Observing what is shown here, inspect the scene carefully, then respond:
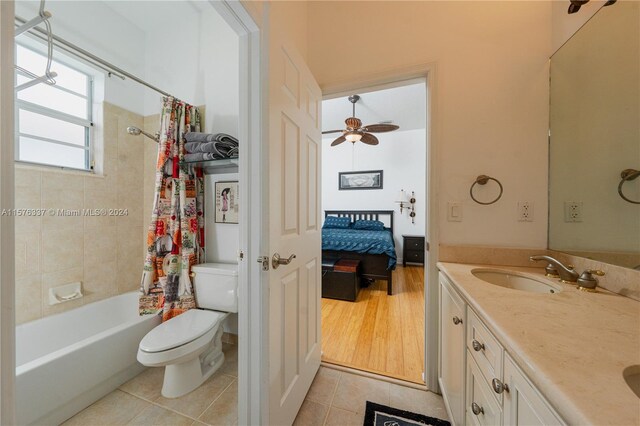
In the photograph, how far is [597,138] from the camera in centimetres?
107

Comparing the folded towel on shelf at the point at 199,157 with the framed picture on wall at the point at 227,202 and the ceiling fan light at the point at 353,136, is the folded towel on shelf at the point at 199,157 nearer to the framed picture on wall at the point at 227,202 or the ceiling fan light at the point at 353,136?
the framed picture on wall at the point at 227,202

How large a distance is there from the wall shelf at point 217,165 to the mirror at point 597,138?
6.64 ft

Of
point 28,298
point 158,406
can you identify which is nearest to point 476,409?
point 158,406

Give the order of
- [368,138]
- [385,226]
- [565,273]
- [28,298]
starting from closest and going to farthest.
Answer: [565,273]
[28,298]
[368,138]
[385,226]

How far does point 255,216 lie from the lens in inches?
38.4

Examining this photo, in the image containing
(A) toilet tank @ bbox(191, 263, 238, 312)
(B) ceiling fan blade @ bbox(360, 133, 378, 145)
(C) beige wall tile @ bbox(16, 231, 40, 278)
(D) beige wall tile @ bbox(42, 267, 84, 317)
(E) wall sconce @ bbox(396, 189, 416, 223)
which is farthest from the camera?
(E) wall sconce @ bbox(396, 189, 416, 223)

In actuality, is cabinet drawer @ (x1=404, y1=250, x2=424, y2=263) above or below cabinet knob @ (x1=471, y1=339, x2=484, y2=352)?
below

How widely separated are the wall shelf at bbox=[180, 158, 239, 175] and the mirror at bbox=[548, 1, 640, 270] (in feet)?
6.64

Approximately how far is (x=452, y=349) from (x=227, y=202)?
185 centimetres

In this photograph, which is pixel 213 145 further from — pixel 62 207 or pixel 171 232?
pixel 62 207

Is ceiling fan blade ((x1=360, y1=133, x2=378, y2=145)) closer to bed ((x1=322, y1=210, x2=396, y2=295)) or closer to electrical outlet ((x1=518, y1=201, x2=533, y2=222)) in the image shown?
bed ((x1=322, y1=210, x2=396, y2=295))

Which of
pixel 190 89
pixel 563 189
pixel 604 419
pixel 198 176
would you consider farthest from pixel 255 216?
pixel 190 89

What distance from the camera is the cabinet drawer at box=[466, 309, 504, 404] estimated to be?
67cm

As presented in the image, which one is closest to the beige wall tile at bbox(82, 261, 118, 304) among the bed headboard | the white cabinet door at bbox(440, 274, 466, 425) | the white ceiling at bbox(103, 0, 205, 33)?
the white ceiling at bbox(103, 0, 205, 33)
